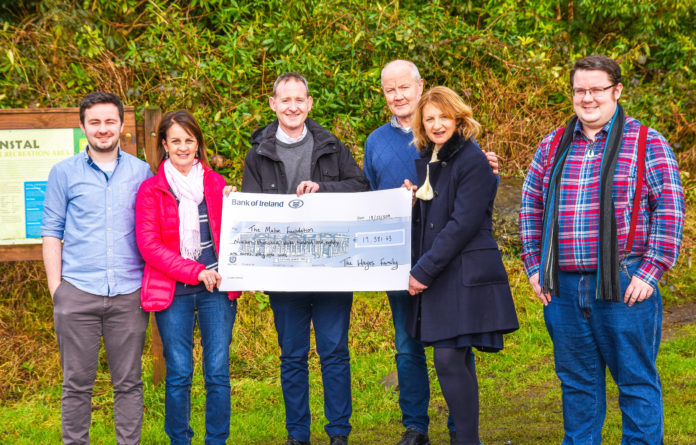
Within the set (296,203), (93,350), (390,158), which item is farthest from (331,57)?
(93,350)

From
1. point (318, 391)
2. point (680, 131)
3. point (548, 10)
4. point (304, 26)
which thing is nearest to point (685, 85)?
point (680, 131)

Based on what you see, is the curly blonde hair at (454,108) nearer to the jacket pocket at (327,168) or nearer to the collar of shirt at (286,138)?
the jacket pocket at (327,168)

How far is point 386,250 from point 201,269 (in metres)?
1.10

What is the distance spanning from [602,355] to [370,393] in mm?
Result: 2657

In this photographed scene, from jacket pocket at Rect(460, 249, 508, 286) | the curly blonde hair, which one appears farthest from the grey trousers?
the curly blonde hair

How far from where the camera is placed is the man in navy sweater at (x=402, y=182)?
446cm

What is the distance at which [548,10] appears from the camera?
10.9 metres

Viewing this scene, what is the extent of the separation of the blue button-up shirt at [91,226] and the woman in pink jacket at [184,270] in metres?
0.11

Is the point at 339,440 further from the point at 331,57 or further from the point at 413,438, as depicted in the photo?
the point at 331,57

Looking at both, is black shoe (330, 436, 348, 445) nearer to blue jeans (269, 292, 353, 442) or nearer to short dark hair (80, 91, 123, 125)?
blue jeans (269, 292, 353, 442)

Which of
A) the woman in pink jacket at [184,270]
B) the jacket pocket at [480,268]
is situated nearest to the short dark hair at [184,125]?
the woman in pink jacket at [184,270]

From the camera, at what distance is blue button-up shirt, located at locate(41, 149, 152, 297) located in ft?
13.2

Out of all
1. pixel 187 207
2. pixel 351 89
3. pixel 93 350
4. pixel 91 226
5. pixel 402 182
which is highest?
pixel 351 89

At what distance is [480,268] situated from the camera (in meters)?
3.88
